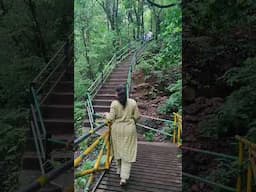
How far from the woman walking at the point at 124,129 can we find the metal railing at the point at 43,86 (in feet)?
1.53

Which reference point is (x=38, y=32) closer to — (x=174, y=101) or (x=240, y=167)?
(x=174, y=101)

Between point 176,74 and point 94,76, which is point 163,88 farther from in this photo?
A: point 94,76

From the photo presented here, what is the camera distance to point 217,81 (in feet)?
7.18

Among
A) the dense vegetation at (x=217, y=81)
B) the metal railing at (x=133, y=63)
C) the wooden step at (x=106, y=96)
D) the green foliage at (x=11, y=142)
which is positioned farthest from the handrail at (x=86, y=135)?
the green foliage at (x=11, y=142)

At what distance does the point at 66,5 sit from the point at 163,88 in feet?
3.09

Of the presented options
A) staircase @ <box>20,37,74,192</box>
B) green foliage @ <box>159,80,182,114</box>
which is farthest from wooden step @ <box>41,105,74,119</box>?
green foliage @ <box>159,80,182,114</box>

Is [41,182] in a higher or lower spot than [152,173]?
higher

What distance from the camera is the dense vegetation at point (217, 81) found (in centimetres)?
207

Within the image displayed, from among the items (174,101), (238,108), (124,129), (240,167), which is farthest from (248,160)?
(124,129)

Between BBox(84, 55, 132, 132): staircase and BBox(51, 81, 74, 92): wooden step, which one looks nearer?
BBox(84, 55, 132, 132): staircase

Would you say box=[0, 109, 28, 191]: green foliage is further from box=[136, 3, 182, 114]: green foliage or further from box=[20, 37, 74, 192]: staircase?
box=[136, 3, 182, 114]: green foliage

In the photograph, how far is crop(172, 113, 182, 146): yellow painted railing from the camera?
1984mm

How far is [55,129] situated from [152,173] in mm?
702

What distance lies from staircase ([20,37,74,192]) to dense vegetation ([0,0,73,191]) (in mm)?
233
